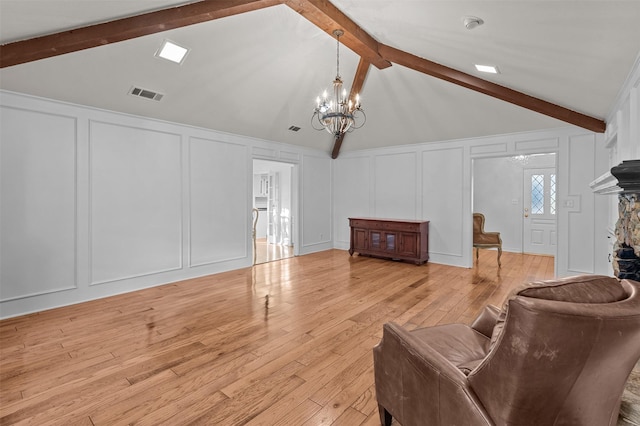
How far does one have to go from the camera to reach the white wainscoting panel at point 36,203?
357 cm

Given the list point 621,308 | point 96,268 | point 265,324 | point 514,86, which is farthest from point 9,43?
point 514,86

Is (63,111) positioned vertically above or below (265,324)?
above

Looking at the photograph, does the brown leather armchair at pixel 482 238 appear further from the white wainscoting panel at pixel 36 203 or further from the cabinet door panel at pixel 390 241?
the white wainscoting panel at pixel 36 203

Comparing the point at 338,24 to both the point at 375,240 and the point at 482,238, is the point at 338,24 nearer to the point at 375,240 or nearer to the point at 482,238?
the point at 375,240

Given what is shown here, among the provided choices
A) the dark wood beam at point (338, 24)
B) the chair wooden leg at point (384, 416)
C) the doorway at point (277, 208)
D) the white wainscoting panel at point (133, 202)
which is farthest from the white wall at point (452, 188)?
the chair wooden leg at point (384, 416)

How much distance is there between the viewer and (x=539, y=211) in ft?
24.6

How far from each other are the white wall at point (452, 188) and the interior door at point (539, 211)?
1.90m

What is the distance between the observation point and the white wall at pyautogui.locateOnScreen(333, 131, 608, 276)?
5.00 metres

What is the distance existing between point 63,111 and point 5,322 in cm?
263

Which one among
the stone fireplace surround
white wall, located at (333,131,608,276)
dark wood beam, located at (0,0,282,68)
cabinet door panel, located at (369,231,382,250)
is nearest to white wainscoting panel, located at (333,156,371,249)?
white wall, located at (333,131,608,276)

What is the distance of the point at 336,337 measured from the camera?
9.82 feet

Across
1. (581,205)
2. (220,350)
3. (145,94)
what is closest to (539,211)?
(581,205)

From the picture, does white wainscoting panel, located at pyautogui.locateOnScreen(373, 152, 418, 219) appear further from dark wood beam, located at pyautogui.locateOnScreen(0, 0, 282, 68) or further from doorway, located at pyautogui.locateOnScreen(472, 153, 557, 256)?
dark wood beam, located at pyautogui.locateOnScreen(0, 0, 282, 68)

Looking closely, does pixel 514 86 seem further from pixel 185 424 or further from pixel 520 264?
pixel 185 424
